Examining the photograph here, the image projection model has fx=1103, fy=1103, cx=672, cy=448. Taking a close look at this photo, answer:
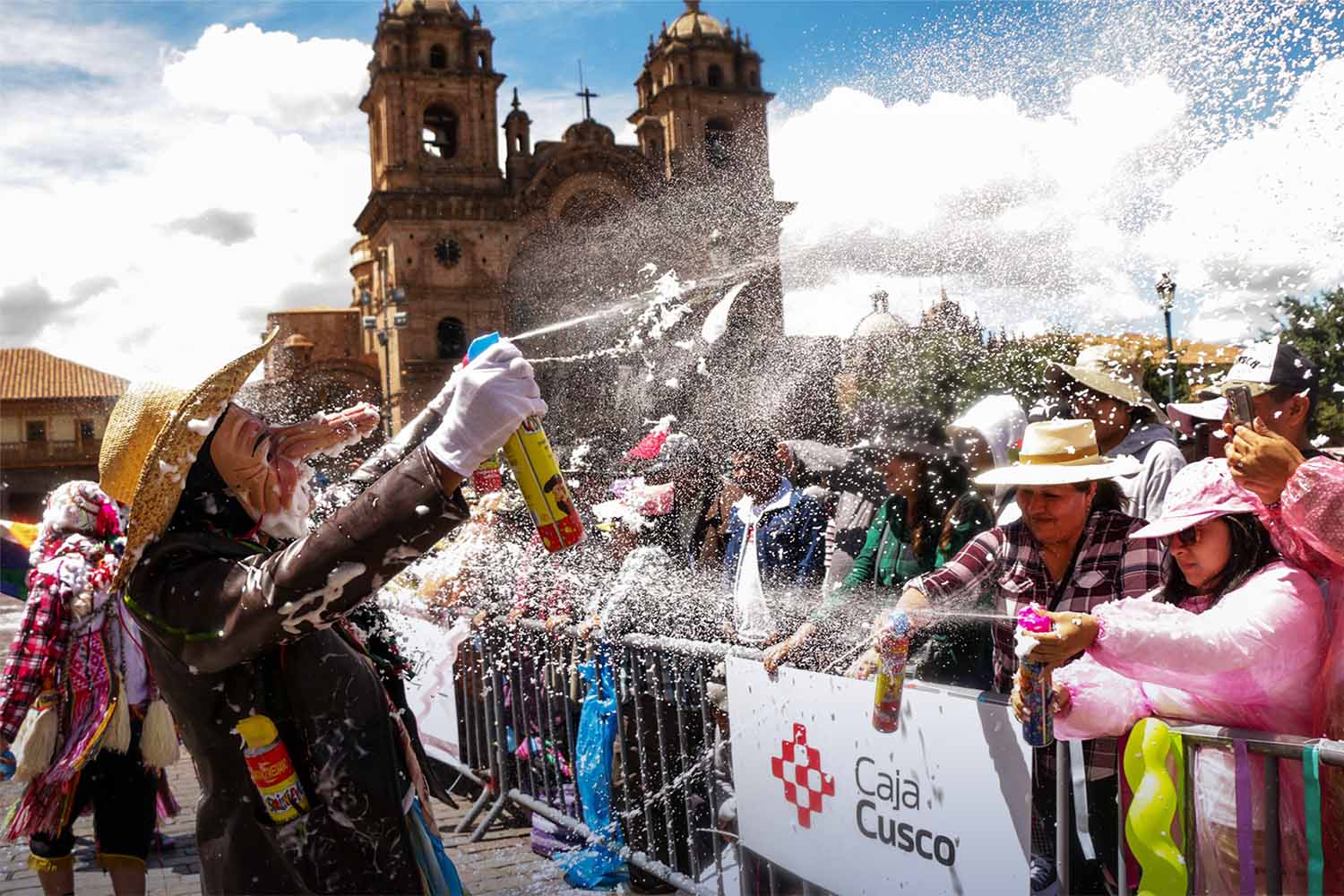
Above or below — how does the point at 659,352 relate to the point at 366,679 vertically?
above

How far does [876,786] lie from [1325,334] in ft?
10.8

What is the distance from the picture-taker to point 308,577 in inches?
77.7

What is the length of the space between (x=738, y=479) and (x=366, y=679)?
12.9 feet

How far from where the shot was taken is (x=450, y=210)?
40.3m

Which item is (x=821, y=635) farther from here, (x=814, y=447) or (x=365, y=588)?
(x=814, y=447)

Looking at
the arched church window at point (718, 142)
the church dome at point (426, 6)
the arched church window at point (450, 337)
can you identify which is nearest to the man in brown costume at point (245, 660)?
the arched church window at point (450, 337)

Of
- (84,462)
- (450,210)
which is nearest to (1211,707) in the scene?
(450,210)

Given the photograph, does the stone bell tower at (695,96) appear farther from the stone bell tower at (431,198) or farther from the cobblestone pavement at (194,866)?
the cobblestone pavement at (194,866)

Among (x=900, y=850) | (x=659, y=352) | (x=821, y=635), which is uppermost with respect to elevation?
(x=659, y=352)

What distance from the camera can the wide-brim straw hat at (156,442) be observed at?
88.0 inches

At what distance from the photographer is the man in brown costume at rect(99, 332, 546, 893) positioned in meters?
2.12

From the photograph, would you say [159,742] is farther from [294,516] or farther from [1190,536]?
[1190,536]

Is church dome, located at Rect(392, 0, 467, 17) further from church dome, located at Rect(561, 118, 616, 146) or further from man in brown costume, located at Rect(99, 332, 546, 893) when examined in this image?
man in brown costume, located at Rect(99, 332, 546, 893)

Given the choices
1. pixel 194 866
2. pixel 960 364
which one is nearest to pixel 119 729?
pixel 194 866
